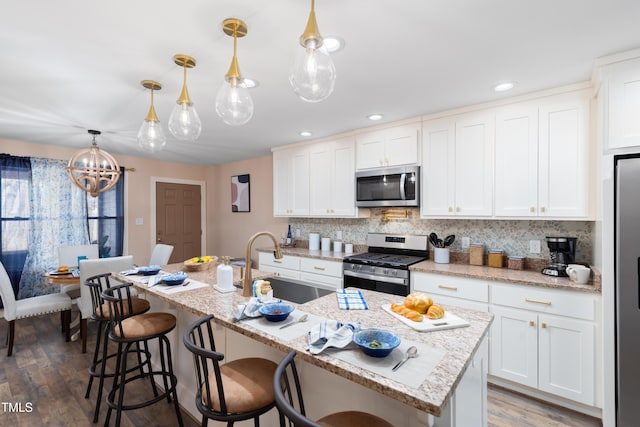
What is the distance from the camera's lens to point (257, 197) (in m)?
5.23

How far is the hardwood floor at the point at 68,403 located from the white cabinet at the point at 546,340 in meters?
0.16

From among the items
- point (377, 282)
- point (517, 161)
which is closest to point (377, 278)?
point (377, 282)

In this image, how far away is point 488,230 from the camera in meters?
2.91

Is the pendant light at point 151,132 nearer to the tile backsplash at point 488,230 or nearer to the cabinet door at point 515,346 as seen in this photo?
the tile backsplash at point 488,230

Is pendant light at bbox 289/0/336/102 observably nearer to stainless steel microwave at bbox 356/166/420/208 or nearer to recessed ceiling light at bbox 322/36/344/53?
recessed ceiling light at bbox 322/36/344/53

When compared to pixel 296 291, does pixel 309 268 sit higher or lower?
lower

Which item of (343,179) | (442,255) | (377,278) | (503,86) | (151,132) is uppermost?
(503,86)

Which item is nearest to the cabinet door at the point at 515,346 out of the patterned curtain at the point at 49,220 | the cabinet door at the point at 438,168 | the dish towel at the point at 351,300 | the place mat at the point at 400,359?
the cabinet door at the point at 438,168

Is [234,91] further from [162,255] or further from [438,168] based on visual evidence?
[162,255]

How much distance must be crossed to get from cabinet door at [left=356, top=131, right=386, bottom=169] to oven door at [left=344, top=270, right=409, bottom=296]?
1.22 meters

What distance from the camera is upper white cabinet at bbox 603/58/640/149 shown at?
5.96 ft

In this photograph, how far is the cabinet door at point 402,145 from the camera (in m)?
3.07

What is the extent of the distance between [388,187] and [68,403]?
3.26 meters

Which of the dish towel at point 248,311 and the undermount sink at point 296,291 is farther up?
the dish towel at point 248,311
